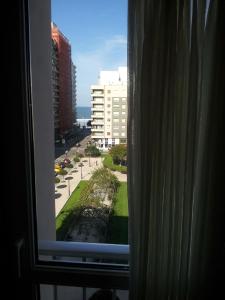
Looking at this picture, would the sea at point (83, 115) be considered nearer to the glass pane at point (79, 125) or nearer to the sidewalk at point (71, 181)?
the glass pane at point (79, 125)

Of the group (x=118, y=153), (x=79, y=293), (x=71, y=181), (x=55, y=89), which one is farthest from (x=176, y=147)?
(x=79, y=293)

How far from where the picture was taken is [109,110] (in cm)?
120

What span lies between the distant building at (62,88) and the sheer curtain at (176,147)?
0.44 meters

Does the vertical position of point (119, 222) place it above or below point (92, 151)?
below

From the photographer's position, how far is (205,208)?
96cm

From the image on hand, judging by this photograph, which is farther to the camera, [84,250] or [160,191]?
[84,250]

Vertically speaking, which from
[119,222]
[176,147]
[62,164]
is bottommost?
[119,222]

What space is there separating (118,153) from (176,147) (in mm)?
319

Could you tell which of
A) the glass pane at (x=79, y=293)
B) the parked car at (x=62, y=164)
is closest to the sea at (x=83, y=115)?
the parked car at (x=62, y=164)

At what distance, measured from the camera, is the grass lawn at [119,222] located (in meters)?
1.18

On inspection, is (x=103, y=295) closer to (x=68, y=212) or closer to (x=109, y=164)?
(x=68, y=212)

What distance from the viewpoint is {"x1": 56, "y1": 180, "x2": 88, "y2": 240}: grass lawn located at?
128cm

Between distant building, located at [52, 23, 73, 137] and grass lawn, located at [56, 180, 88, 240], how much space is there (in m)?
0.29

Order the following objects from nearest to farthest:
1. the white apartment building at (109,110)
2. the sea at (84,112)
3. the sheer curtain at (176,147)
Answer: the sheer curtain at (176,147) → the white apartment building at (109,110) → the sea at (84,112)
